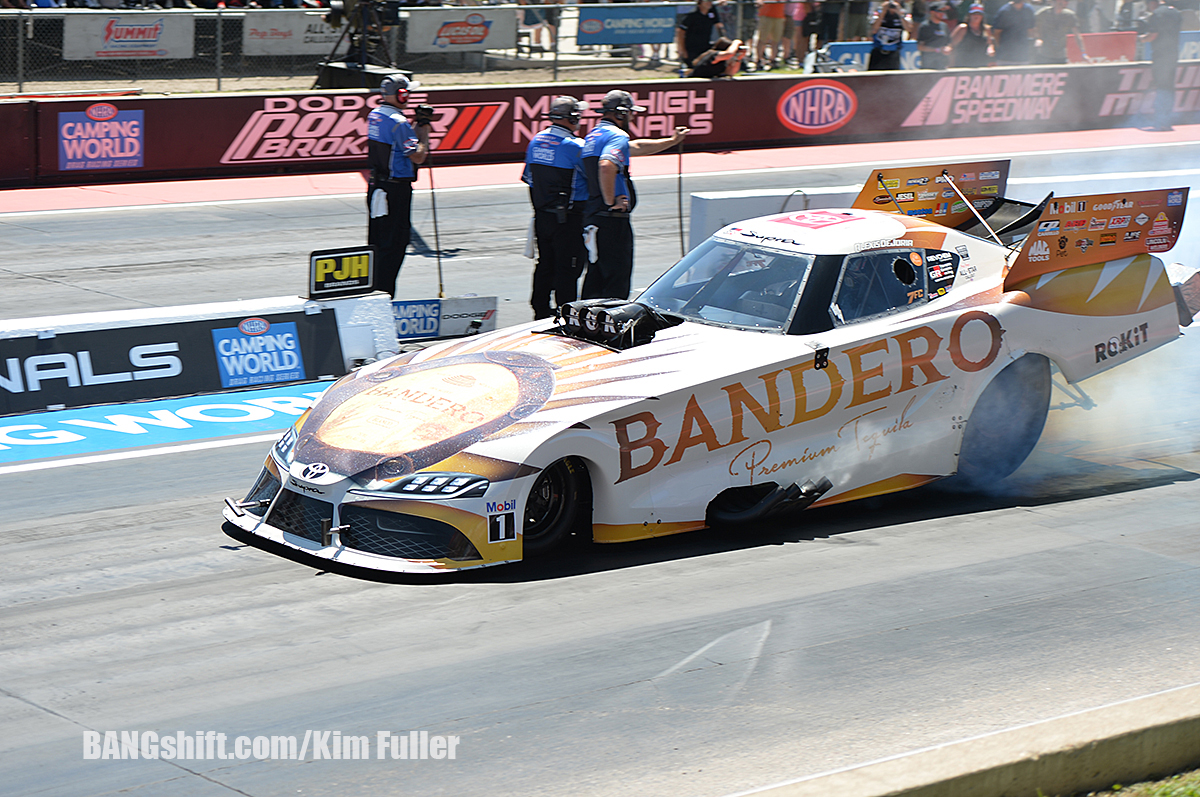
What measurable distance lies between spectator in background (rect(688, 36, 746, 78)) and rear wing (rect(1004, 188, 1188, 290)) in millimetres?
15507

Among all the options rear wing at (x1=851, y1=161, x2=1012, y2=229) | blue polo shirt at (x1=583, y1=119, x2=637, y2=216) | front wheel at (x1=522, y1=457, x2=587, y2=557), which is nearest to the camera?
front wheel at (x1=522, y1=457, x2=587, y2=557)

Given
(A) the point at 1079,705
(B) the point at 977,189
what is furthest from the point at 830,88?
(A) the point at 1079,705

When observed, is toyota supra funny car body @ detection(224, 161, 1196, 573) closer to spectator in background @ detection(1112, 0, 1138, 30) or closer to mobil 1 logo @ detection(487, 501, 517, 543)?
mobil 1 logo @ detection(487, 501, 517, 543)

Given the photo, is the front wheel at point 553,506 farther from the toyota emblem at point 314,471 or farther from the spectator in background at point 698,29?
the spectator in background at point 698,29

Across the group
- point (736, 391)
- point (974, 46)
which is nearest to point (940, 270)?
point (736, 391)

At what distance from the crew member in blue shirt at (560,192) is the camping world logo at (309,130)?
8.58m

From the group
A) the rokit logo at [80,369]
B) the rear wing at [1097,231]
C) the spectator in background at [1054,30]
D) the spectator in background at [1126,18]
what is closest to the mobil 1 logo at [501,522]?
the rear wing at [1097,231]

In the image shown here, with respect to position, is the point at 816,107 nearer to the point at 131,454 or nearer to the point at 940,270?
the point at 940,270

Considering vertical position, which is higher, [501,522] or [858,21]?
[858,21]

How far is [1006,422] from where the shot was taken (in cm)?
867

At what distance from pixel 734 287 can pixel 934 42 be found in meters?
22.5

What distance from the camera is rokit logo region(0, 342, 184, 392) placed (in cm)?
992

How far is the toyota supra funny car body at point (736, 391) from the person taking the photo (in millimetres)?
6922

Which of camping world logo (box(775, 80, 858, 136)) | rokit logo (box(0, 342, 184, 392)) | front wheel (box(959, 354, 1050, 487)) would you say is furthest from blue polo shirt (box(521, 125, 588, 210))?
camping world logo (box(775, 80, 858, 136))
